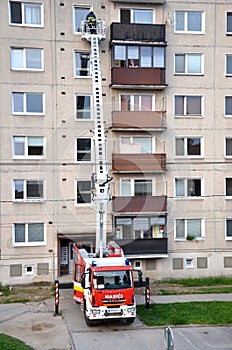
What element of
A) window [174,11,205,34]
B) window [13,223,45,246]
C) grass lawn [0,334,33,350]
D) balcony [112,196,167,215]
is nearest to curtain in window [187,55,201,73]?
window [174,11,205,34]

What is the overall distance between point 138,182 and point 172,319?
31.8 ft

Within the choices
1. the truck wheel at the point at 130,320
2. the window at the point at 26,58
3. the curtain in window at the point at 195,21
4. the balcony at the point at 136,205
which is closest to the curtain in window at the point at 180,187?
the balcony at the point at 136,205

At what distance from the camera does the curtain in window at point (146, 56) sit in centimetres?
2636

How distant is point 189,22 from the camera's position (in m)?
27.5

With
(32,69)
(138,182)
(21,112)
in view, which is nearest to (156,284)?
(138,182)

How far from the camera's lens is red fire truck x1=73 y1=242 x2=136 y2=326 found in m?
17.3

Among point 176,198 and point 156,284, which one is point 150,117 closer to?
point 176,198

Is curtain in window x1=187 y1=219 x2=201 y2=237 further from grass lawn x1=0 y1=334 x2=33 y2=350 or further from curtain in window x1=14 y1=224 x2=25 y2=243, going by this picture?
grass lawn x1=0 y1=334 x2=33 y2=350

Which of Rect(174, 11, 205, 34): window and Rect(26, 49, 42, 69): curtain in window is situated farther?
Rect(174, 11, 205, 34): window

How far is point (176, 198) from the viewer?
27.2 meters

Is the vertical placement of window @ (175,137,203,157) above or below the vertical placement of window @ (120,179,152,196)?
above

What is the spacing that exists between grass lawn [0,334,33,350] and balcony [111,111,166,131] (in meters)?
13.1

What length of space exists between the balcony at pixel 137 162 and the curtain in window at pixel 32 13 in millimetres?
8473

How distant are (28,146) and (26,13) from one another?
7148mm
